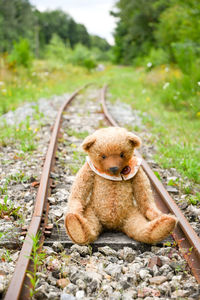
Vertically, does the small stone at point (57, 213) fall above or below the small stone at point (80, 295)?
above

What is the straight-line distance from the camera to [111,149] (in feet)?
7.63

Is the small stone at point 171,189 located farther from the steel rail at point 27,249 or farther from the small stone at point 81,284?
the small stone at point 81,284

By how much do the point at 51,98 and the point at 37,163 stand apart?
6286mm

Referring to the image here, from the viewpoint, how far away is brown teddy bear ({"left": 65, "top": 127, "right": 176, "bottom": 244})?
2.28 metres

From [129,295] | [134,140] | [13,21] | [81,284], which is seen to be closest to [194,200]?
[134,140]

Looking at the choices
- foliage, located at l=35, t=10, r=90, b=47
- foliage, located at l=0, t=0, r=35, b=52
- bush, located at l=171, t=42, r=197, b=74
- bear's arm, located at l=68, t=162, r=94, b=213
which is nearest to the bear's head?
bear's arm, located at l=68, t=162, r=94, b=213

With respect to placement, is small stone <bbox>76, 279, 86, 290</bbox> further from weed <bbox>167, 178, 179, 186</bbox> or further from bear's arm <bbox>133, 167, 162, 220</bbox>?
weed <bbox>167, 178, 179, 186</bbox>

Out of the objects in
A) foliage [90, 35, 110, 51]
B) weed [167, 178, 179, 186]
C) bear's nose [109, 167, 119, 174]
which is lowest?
weed [167, 178, 179, 186]

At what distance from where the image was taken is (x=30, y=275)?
1839 mm

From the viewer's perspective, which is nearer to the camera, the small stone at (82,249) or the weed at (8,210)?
the small stone at (82,249)

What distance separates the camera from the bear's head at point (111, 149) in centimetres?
231

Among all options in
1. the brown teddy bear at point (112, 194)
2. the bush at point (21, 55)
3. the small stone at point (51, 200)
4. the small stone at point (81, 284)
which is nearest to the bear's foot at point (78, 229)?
the brown teddy bear at point (112, 194)

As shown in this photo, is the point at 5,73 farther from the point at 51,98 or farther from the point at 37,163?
the point at 37,163

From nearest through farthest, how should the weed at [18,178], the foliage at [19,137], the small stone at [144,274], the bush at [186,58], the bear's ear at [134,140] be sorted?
the small stone at [144,274], the bear's ear at [134,140], the weed at [18,178], the foliage at [19,137], the bush at [186,58]
